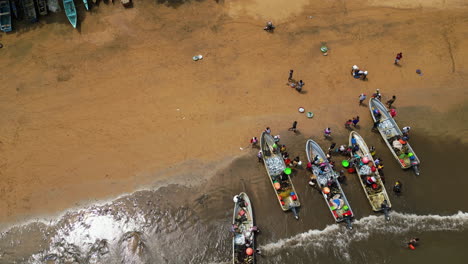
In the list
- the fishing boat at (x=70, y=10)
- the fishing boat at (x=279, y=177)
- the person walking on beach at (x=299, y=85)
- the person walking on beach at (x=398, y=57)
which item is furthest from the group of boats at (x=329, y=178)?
the fishing boat at (x=70, y=10)

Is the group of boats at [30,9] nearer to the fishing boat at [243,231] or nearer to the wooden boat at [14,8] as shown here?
the wooden boat at [14,8]

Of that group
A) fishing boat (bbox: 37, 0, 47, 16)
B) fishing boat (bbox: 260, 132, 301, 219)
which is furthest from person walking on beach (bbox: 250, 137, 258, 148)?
fishing boat (bbox: 37, 0, 47, 16)

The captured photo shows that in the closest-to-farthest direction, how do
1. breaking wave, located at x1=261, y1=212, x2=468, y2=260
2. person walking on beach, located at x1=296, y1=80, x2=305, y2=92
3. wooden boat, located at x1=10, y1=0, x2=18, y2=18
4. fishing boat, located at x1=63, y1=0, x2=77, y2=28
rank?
breaking wave, located at x1=261, y1=212, x2=468, y2=260
person walking on beach, located at x1=296, y1=80, x2=305, y2=92
wooden boat, located at x1=10, y1=0, x2=18, y2=18
fishing boat, located at x1=63, y1=0, x2=77, y2=28

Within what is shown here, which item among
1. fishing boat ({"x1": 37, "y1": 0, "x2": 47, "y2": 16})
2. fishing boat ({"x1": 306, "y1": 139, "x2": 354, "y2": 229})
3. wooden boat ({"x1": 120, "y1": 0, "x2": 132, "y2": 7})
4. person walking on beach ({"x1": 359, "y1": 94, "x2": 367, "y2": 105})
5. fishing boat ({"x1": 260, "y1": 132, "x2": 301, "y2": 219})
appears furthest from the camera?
wooden boat ({"x1": 120, "y1": 0, "x2": 132, "y2": 7})

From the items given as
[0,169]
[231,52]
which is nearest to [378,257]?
[231,52]

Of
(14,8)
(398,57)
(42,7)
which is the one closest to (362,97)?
(398,57)

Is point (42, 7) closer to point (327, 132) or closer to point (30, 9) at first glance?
point (30, 9)

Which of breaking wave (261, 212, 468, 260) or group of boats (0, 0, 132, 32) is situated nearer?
breaking wave (261, 212, 468, 260)

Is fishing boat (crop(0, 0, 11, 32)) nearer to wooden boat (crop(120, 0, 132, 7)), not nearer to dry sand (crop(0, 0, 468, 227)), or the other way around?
dry sand (crop(0, 0, 468, 227))
